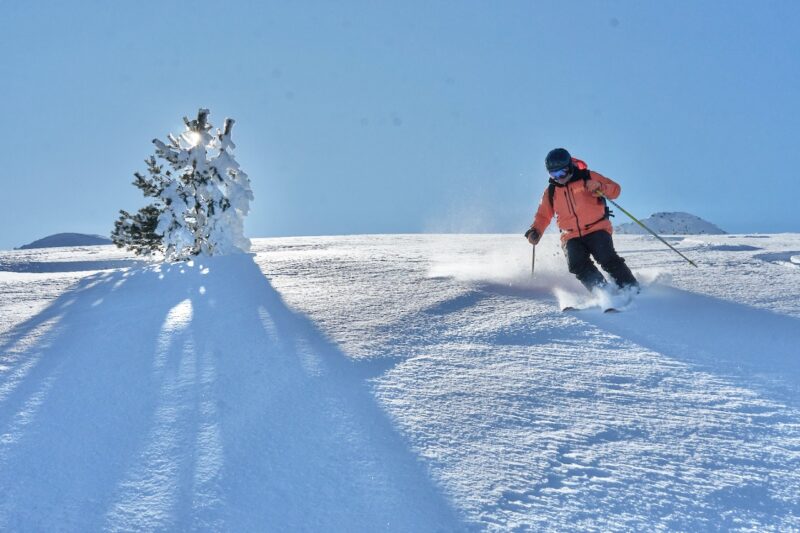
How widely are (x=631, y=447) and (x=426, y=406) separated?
900mm

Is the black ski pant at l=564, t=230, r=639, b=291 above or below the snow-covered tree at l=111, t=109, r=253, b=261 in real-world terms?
below

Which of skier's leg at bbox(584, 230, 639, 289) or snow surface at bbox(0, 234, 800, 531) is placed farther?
skier's leg at bbox(584, 230, 639, 289)

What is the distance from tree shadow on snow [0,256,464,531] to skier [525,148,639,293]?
3566 millimetres

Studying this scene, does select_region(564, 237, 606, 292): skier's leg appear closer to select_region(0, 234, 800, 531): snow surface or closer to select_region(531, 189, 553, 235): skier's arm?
select_region(531, 189, 553, 235): skier's arm

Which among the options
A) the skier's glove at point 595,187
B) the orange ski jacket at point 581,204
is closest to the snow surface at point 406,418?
the orange ski jacket at point 581,204

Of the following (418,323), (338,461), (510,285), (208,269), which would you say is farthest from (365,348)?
(208,269)

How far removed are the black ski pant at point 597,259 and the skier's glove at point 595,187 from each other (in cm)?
46

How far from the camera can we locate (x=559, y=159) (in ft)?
20.0

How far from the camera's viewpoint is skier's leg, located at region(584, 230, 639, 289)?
5645 mm

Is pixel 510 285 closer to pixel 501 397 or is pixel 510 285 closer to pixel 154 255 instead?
pixel 501 397

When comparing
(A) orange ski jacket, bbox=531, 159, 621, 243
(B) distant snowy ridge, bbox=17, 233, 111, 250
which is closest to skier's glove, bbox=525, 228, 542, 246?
(A) orange ski jacket, bbox=531, 159, 621, 243

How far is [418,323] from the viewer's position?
13.4 ft

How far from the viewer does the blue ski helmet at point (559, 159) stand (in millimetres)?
6098

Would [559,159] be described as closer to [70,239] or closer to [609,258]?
[609,258]
